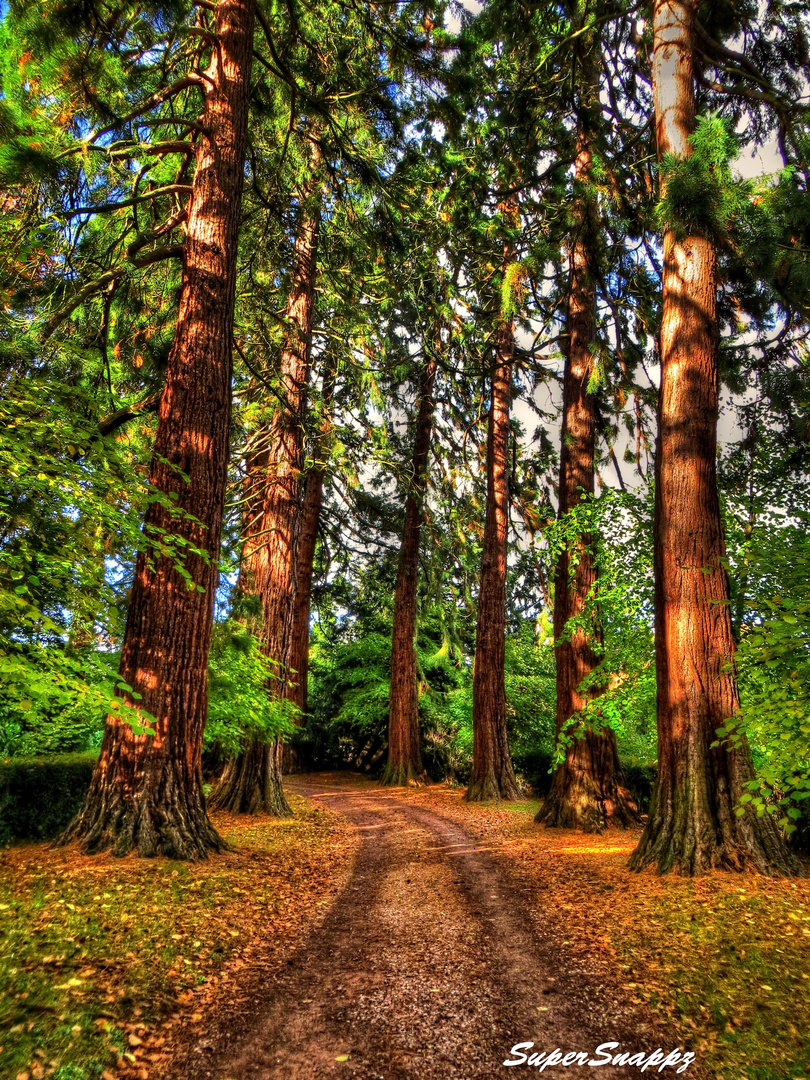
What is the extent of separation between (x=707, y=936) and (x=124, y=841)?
172 inches

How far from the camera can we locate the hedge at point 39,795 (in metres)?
5.33

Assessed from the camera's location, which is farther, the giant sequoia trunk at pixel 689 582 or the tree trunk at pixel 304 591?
the tree trunk at pixel 304 591

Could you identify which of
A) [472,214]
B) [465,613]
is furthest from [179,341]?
[465,613]

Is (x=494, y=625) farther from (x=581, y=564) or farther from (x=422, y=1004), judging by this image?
(x=422, y=1004)

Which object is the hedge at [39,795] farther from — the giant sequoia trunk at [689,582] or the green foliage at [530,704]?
the green foliage at [530,704]

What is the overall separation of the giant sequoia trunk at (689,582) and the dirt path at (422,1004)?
69.7 inches

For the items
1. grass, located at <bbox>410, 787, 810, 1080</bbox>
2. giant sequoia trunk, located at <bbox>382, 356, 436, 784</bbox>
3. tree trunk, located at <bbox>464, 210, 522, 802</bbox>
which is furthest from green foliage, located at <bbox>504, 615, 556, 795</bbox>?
grass, located at <bbox>410, 787, 810, 1080</bbox>

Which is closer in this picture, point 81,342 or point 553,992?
point 553,992

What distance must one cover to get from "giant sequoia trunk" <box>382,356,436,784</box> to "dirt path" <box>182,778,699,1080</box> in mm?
11203

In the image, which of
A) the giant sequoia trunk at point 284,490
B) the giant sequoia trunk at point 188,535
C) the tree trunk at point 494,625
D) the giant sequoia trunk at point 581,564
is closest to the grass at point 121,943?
the giant sequoia trunk at point 188,535

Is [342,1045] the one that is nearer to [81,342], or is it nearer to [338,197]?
[81,342]

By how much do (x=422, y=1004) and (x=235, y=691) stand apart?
4.85 meters

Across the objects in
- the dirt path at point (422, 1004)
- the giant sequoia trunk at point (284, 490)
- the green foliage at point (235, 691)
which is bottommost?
the dirt path at point (422, 1004)

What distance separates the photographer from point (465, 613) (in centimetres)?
1862
